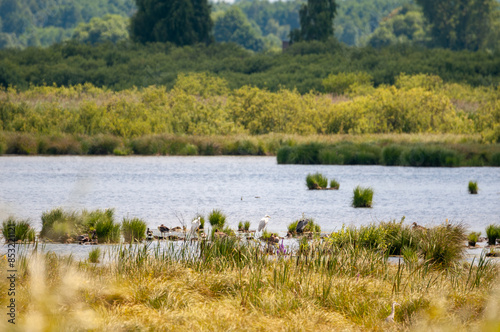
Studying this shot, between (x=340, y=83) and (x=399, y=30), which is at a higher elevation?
(x=399, y=30)

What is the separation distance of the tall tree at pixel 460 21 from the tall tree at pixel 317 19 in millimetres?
29403

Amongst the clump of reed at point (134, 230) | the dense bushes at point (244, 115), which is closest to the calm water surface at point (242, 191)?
the clump of reed at point (134, 230)

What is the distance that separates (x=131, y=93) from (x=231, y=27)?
311 feet

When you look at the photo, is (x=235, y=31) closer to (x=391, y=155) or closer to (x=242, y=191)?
(x=391, y=155)

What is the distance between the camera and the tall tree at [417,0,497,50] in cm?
11938

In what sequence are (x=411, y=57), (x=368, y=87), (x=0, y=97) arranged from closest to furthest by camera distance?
(x=0, y=97), (x=368, y=87), (x=411, y=57)

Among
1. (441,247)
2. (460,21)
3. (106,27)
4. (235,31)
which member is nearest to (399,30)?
(460,21)

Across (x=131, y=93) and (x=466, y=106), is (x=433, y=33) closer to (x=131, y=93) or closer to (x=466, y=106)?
(x=466, y=106)

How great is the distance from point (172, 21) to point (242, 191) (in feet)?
228

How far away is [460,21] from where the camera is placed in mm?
120875

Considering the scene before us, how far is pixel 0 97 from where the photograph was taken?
65438mm

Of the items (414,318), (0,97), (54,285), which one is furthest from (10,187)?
(0,97)

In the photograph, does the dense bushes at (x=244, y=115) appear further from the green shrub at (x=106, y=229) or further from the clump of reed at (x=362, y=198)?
the green shrub at (x=106, y=229)

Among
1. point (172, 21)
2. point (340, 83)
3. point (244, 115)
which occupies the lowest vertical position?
point (244, 115)
